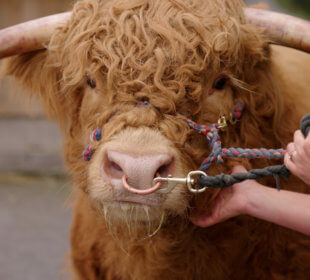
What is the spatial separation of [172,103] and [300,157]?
0.60 metres

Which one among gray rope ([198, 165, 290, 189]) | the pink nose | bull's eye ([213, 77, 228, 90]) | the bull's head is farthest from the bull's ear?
gray rope ([198, 165, 290, 189])

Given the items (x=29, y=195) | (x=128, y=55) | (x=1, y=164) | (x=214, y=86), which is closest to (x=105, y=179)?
(x=128, y=55)

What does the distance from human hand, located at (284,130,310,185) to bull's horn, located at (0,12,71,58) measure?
4.60ft

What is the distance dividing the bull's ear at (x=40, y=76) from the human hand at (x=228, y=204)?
1.09 metres

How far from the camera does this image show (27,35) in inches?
103

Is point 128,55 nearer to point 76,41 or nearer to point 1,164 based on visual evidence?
point 76,41

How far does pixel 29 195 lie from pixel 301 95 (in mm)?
3813

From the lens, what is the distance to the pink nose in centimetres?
181

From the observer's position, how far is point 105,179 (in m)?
1.96

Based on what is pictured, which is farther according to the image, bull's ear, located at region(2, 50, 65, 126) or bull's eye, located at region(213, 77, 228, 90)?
bull's ear, located at region(2, 50, 65, 126)

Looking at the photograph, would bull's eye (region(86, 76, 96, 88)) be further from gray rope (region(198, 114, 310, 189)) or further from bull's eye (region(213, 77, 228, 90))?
gray rope (region(198, 114, 310, 189))

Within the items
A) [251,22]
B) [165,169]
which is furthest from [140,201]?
[251,22]

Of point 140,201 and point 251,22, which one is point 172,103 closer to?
point 140,201

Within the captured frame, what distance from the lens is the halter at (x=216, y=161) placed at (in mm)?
1904
